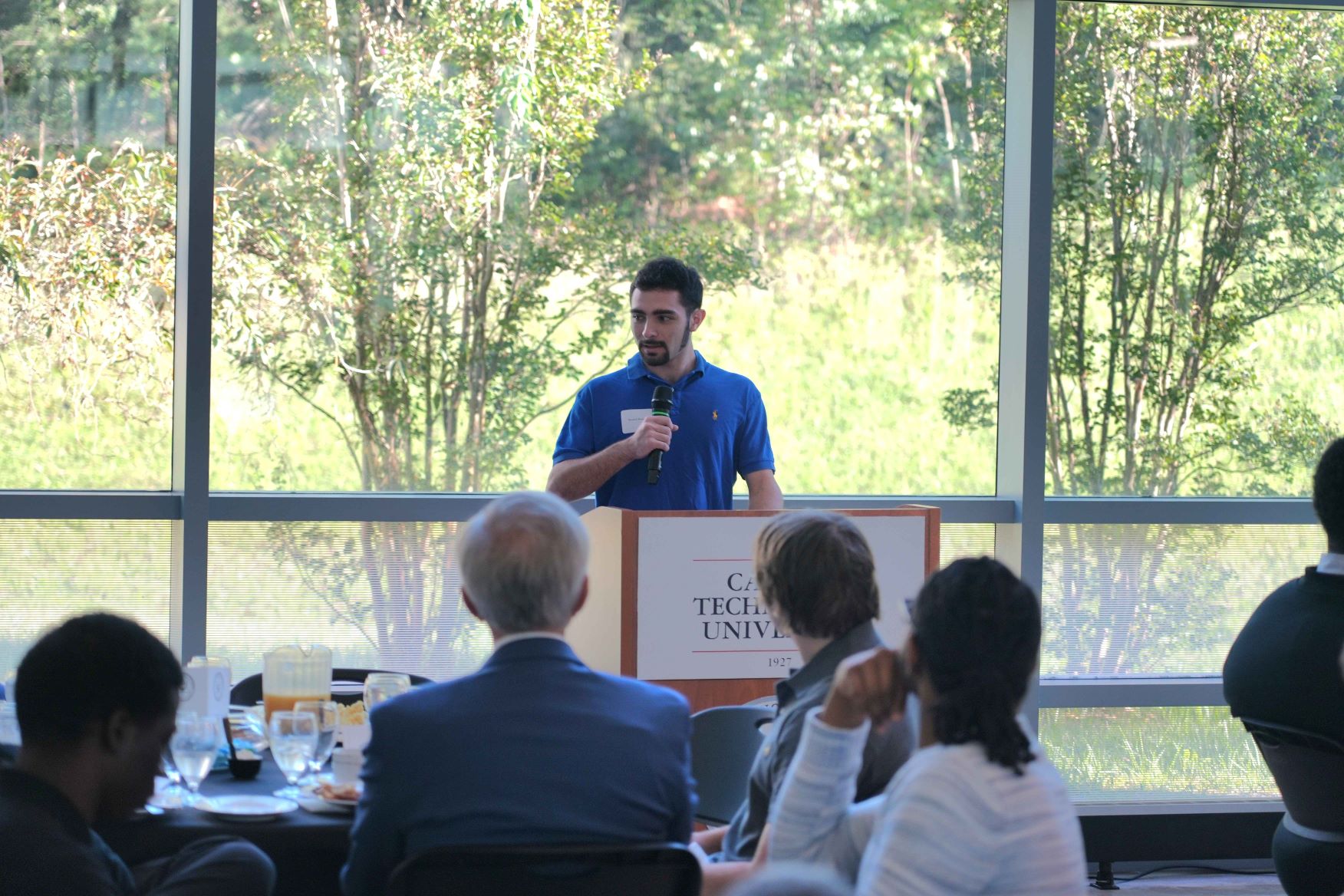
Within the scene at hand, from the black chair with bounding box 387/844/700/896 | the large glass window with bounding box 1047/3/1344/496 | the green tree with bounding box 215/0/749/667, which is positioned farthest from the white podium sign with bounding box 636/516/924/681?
the large glass window with bounding box 1047/3/1344/496

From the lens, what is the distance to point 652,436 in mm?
3852

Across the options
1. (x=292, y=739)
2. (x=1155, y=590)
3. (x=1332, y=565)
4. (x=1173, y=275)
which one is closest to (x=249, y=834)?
(x=292, y=739)

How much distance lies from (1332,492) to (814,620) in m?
1.34

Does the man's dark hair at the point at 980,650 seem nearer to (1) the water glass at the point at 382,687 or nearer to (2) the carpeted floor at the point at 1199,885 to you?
(1) the water glass at the point at 382,687

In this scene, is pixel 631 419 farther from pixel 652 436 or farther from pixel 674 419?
pixel 652 436

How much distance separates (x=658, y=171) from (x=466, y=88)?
0.79 meters

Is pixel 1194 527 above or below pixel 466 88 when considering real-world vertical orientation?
below

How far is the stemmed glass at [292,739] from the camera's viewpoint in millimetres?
2445

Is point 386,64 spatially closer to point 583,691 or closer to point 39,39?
point 39,39

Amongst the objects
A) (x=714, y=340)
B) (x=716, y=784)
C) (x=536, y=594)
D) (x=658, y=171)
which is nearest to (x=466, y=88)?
(x=658, y=171)

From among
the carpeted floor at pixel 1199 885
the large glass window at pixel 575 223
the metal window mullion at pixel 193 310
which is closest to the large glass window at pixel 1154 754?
the carpeted floor at pixel 1199 885

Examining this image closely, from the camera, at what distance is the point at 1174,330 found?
5.48 metres

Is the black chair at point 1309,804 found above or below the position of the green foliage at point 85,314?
below

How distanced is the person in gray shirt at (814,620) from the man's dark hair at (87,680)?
35.9 inches
